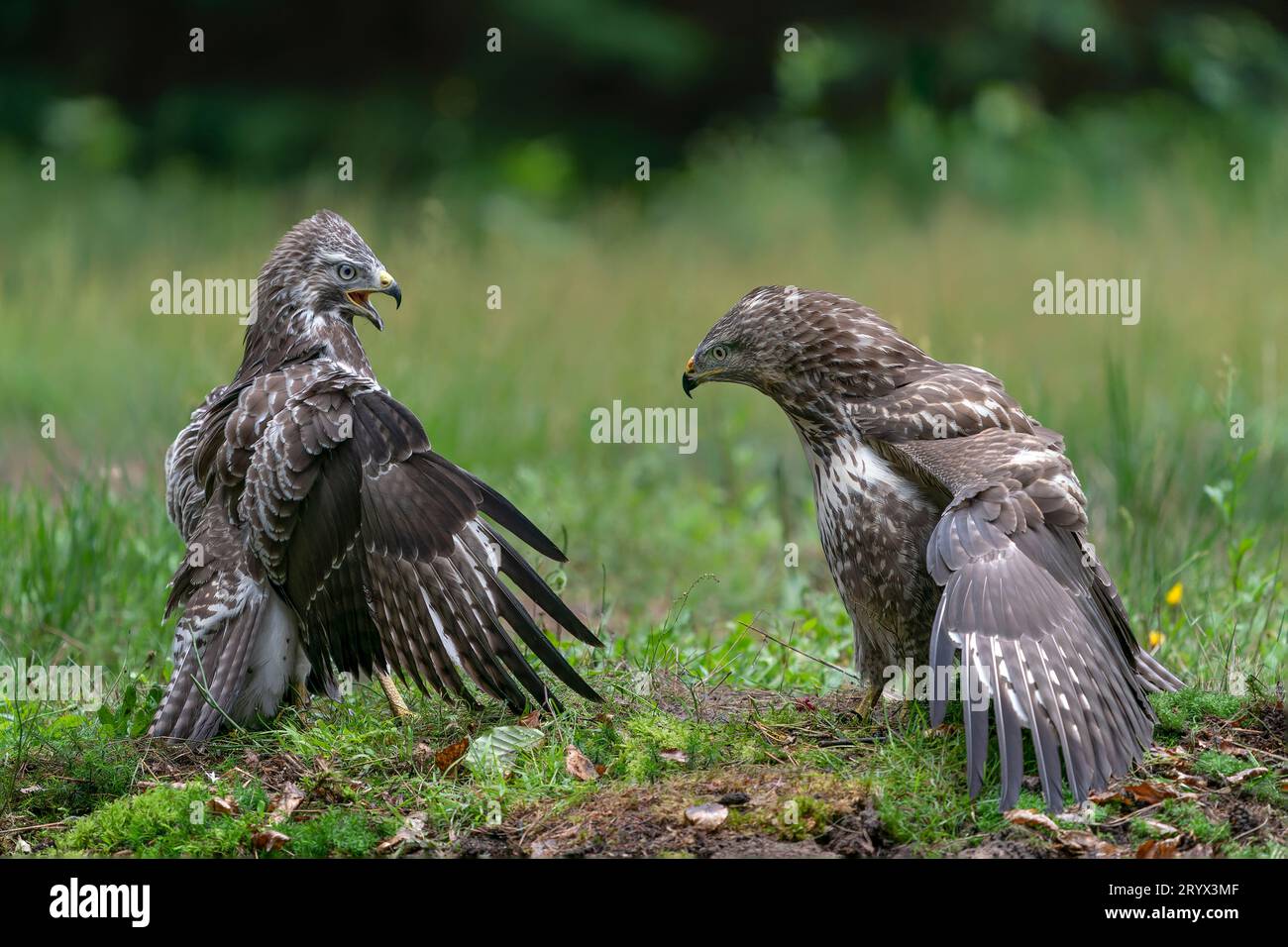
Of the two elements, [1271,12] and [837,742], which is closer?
[837,742]

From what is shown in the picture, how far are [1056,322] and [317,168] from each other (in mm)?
7752

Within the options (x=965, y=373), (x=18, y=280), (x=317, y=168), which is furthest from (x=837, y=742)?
(x=317, y=168)

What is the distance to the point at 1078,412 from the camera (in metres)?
7.57

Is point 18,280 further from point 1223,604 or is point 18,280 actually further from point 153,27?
point 1223,604

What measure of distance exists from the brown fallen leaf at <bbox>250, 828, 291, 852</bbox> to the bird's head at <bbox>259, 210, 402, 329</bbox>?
1.79 m

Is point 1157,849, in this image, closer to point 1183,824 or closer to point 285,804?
point 1183,824

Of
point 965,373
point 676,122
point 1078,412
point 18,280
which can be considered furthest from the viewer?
point 676,122

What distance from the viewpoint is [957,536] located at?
3.99 meters

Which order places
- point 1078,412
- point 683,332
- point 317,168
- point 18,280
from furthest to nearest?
1. point 317,168
2. point 18,280
3. point 683,332
4. point 1078,412

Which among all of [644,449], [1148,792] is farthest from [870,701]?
[644,449]

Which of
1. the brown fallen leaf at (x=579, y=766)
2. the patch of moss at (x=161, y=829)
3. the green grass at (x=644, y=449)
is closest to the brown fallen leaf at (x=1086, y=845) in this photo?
the green grass at (x=644, y=449)

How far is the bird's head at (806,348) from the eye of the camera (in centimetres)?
457

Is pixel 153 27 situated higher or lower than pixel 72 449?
higher

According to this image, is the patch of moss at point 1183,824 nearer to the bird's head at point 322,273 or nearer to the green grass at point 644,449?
the green grass at point 644,449
